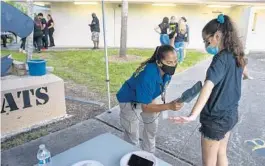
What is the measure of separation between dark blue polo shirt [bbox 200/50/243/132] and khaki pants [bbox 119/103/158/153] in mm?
679

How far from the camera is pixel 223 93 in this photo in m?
1.74

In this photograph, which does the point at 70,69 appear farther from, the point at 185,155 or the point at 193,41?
the point at 193,41

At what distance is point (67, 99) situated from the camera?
186 inches

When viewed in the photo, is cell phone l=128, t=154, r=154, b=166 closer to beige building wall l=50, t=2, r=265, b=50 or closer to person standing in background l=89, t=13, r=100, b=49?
person standing in background l=89, t=13, r=100, b=49

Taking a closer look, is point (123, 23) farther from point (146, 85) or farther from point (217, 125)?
point (217, 125)

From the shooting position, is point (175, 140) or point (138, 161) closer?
point (138, 161)

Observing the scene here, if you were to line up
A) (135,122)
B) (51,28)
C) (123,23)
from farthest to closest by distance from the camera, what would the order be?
(51,28) < (123,23) < (135,122)

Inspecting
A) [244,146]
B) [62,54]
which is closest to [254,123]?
[244,146]

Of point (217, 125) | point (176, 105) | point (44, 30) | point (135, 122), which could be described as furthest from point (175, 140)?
Answer: point (44, 30)

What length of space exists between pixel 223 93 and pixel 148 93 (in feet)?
1.93

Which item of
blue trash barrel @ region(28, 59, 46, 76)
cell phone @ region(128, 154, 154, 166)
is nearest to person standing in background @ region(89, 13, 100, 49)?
blue trash barrel @ region(28, 59, 46, 76)

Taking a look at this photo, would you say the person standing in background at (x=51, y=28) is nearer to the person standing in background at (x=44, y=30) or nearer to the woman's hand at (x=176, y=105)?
the person standing in background at (x=44, y=30)

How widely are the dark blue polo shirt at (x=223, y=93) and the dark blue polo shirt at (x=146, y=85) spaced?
1.54 ft

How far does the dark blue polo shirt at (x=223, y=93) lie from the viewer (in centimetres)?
166
